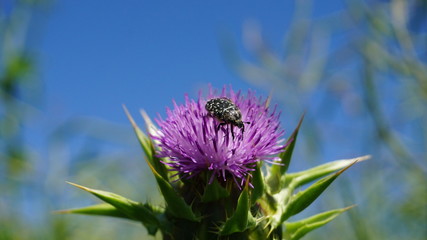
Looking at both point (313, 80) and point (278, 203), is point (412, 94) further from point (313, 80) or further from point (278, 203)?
point (278, 203)

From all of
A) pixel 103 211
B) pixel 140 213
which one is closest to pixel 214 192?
pixel 140 213

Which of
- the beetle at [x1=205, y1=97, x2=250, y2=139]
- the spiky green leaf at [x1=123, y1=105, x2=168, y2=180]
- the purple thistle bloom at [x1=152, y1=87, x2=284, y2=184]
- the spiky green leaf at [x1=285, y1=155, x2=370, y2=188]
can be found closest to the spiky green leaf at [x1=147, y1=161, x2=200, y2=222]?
→ the purple thistle bloom at [x1=152, y1=87, x2=284, y2=184]

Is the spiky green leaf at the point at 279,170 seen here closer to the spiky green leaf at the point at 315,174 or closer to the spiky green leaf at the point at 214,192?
the spiky green leaf at the point at 315,174

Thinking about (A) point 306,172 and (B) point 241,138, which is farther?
A: (A) point 306,172

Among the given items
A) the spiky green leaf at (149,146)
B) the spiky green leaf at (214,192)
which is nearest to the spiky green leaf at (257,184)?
the spiky green leaf at (214,192)

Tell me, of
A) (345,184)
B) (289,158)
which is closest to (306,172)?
(289,158)

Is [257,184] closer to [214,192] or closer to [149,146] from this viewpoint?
[214,192]
